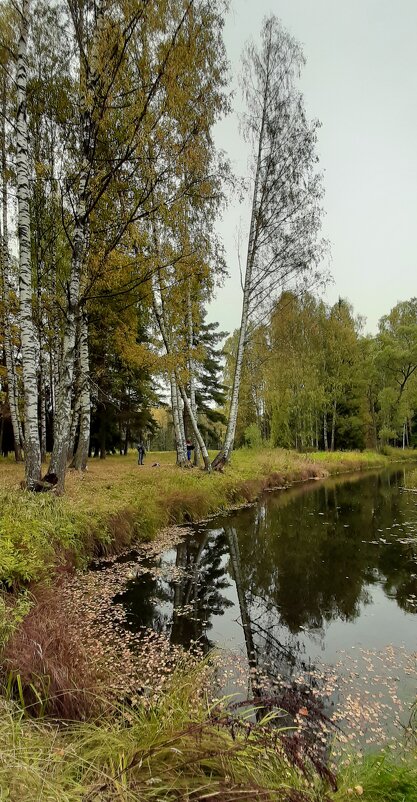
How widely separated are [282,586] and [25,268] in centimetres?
721

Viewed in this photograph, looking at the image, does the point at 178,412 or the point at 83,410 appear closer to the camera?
the point at 83,410

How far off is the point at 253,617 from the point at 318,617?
0.88 metres

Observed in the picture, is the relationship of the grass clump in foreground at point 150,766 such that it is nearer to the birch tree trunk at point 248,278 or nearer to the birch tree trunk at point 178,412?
the birch tree trunk at point 178,412

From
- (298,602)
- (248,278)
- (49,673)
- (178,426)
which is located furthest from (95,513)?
(248,278)

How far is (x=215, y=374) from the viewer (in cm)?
3041

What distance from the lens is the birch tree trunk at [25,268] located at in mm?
7000

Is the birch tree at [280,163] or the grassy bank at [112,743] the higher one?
the birch tree at [280,163]

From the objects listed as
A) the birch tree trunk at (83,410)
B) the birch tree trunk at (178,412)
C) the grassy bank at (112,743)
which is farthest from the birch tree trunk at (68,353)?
the birch tree trunk at (178,412)

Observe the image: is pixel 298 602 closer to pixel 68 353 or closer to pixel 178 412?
pixel 68 353

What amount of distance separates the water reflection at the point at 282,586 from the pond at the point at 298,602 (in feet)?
0.07

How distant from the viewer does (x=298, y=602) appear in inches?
221

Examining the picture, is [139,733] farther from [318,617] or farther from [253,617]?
[318,617]

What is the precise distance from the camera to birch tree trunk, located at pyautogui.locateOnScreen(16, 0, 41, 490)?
23.0 feet

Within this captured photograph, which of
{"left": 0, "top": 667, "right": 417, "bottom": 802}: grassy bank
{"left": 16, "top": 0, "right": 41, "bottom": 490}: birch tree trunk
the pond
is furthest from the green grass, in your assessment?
{"left": 16, "top": 0, "right": 41, "bottom": 490}: birch tree trunk
